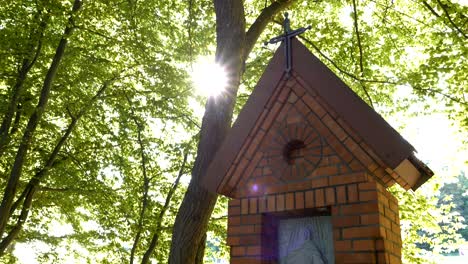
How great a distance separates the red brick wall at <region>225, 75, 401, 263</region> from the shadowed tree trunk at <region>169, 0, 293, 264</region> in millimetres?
2065

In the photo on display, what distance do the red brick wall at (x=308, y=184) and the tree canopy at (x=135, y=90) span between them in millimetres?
4612

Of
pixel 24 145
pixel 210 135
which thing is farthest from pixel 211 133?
pixel 24 145

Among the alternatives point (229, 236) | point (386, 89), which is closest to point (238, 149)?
point (229, 236)

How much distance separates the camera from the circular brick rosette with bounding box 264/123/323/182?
341cm

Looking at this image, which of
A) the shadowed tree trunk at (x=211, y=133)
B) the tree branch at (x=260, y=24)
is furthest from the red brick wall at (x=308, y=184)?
the tree branch at (x=260, y=24)

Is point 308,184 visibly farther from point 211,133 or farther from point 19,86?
point 19,86

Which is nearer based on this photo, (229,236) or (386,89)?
(229,236)

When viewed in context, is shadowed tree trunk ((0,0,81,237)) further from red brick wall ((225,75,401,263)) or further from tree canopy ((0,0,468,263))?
red brick wall ((225,75,401,263))

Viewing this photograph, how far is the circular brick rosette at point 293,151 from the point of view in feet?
11.2

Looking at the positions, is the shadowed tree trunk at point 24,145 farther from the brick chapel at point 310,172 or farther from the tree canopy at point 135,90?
the brick chapel at point 310,172

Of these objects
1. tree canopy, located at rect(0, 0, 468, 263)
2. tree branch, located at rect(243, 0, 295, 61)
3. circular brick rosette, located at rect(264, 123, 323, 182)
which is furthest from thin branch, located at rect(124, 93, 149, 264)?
circular brick rosette, located at rect(264, 123, 323, 182)

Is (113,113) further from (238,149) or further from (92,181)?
(238,149)

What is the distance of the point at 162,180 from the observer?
43.7 feet

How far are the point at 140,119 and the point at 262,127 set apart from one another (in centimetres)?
895
